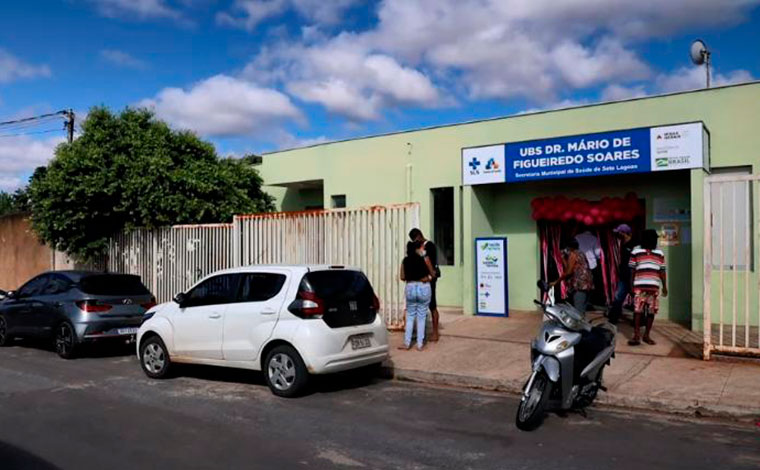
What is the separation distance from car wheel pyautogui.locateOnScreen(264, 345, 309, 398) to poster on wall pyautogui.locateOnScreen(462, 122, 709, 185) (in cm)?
700

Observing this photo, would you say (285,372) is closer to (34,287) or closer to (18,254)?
(34,287)

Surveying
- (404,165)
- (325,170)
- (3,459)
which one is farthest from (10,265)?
(3,459)

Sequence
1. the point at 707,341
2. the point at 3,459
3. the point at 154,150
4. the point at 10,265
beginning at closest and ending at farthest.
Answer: the point at 3,459 < the point at 707,341 < the point at 154,150 < the point at 10,265

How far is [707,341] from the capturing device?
28.7 ft

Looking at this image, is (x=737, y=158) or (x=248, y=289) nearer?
(x=248, y=289)

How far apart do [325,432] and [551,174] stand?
26.6 ft

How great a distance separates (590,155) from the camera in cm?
1230

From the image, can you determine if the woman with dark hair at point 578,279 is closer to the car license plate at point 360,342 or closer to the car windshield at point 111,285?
the car license plate at point 360,342

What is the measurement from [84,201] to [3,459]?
10740mm

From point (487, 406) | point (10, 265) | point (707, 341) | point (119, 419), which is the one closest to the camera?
point (119, 419)

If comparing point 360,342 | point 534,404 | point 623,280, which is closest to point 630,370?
point 623,280

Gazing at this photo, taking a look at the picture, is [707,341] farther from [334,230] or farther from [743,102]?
[334,230]

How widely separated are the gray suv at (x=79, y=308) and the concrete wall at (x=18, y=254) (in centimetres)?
1055

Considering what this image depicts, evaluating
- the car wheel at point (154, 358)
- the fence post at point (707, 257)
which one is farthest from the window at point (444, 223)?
the car wheel at point (154, 358)
